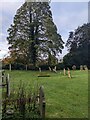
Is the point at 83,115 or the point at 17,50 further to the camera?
the point at 17,50

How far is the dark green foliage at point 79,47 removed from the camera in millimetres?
46062

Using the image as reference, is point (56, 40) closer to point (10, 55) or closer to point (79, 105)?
point (10, 55)

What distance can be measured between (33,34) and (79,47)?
1327 centimetres

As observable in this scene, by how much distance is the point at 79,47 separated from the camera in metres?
50.4

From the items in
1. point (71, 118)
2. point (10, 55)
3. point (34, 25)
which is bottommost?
point (71, 118)

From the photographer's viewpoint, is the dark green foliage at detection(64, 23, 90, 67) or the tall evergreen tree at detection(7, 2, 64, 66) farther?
the dark green foliage at detection(64, 23, 90, 67)

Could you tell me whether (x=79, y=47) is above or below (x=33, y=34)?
below

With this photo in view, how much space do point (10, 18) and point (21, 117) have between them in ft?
108

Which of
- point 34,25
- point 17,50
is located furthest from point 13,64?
point 34,25

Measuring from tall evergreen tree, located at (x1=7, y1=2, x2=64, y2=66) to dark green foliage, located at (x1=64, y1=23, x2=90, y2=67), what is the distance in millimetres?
5125

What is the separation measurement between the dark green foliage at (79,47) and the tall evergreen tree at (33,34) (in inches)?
202

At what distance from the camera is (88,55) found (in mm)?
46312

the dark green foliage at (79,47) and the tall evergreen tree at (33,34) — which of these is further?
the dark green foliage at (79,47)

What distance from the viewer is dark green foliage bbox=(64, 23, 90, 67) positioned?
151 ft
